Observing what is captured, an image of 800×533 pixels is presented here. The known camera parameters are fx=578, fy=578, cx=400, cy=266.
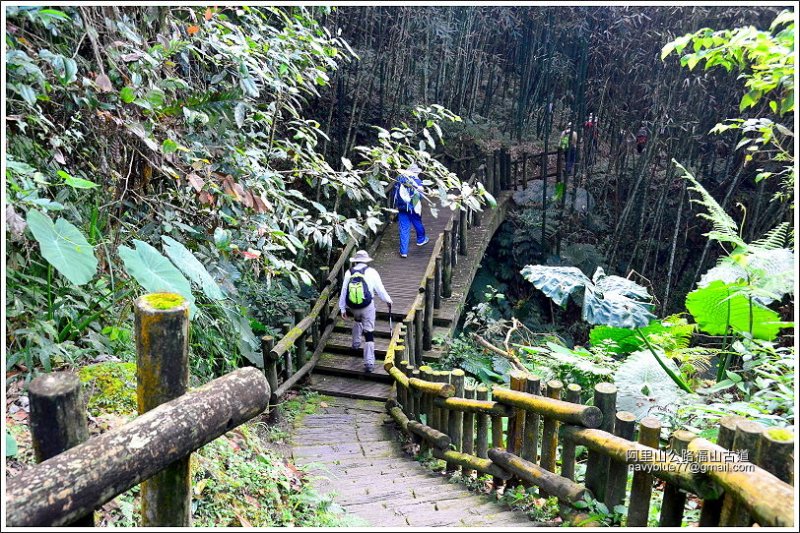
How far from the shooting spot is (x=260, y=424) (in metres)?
5.56

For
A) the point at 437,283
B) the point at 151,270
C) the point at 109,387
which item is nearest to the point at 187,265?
the point at 151,270

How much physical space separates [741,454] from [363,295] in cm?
507

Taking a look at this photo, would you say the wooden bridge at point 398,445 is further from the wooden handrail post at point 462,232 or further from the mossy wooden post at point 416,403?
the wooden handrail post at point 462,232

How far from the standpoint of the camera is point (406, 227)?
909 cm

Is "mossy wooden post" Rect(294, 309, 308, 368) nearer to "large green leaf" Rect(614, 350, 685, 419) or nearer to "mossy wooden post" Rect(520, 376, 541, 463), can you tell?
"mossy wooden post" Rect(520, 376, 541, 463)

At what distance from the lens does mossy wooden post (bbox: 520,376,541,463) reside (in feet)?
11.8

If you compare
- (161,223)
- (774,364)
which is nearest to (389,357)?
(161,223)

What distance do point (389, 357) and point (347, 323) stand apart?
173 centimetres

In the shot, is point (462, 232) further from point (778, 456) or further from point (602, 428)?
point (778, 456)

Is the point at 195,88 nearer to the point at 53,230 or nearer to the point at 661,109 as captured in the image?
the point at 53,230

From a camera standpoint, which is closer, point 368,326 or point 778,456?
point 778,456

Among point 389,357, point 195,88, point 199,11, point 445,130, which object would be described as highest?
point 445,130

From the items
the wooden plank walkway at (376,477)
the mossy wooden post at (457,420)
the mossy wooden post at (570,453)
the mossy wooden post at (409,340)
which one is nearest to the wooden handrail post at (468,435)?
the mossy wooden post at (457,420)

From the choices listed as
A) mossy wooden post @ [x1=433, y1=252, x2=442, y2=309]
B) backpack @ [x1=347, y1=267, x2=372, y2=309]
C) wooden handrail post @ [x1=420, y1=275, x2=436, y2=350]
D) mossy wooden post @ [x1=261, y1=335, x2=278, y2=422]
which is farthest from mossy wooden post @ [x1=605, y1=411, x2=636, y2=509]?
mossy wooden post @ [x1=433, y1=252, x2=442, y2=309]
